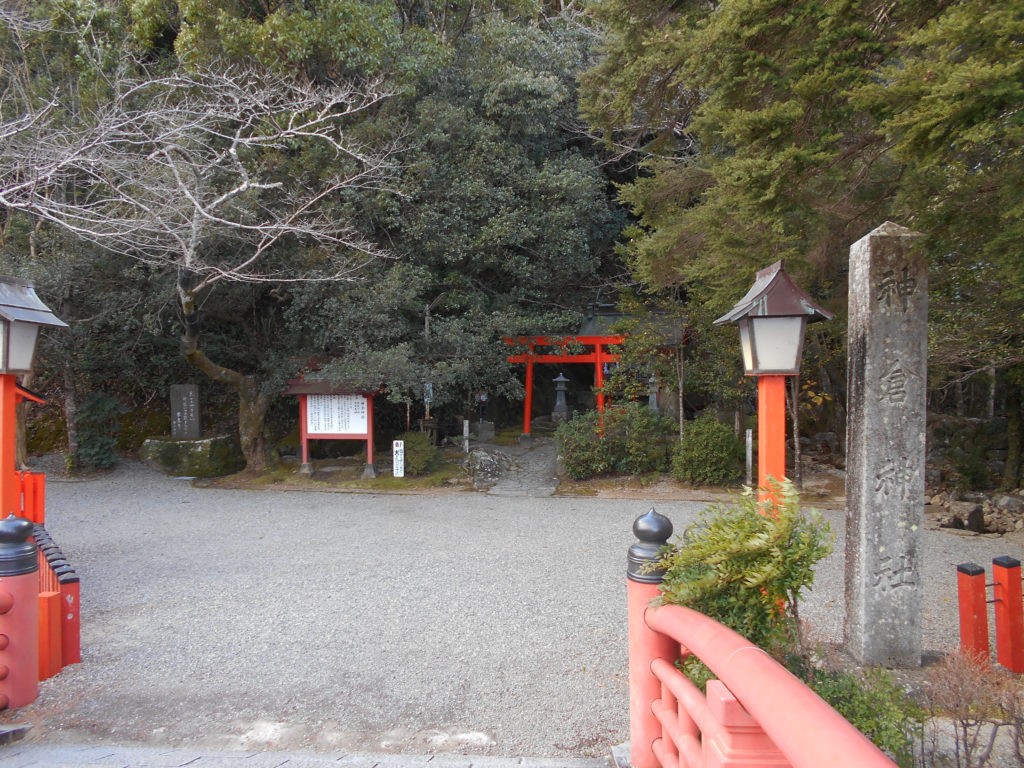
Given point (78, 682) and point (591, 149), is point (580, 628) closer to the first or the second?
point (78, 682)

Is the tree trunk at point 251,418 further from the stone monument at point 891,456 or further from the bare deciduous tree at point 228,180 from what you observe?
the stone monument at point 891,456

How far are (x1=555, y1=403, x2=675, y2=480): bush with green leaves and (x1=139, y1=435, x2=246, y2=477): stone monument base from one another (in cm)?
665

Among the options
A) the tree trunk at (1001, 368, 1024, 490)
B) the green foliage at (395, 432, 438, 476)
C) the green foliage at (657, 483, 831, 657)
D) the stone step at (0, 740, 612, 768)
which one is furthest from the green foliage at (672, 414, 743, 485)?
the green foliage at (657, 483, 831, 657)

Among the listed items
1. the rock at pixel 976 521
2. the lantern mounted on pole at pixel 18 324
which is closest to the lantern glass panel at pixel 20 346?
the lantern mounted on pole at pixel 18 324

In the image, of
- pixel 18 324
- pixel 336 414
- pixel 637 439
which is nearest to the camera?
pixel 18 324

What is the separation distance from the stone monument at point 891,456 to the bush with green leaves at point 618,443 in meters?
7.57

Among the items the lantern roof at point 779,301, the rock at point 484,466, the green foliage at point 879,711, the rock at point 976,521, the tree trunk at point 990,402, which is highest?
the lantern roof at point 779,301

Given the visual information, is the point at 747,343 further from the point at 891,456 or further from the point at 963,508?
the point at 963,508

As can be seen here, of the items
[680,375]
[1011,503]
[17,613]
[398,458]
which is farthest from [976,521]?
[17,613]

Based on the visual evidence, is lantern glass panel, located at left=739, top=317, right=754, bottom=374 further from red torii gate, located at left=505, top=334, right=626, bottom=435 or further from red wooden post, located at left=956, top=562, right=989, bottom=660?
red torii gate, located at left=505, top=334, right=626, bottom=435

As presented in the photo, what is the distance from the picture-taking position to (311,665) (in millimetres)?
4141

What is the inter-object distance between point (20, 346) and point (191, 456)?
342 inches

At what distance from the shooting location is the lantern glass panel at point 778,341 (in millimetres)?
3602

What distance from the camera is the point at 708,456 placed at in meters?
10.6
